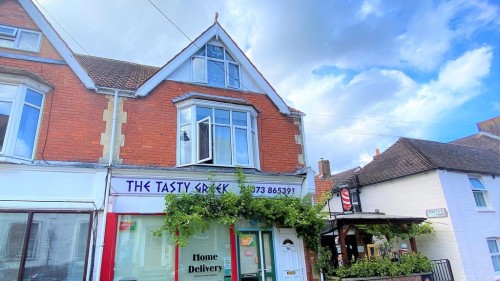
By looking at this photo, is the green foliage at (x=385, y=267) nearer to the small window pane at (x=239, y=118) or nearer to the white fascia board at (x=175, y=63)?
the small window pane at (x=239, y=118)

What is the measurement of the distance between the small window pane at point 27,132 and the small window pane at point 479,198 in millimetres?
18760

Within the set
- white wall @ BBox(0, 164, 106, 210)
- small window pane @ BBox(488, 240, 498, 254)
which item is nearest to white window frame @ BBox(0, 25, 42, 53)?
white wall @ BBox(0, 164, 106, 210)

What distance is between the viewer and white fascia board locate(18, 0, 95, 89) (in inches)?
339

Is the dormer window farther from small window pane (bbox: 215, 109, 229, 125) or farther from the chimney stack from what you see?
the chimney stack

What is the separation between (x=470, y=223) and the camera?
14.1m

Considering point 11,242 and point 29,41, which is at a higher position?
point 29,41

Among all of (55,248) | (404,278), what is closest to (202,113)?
(55,248)

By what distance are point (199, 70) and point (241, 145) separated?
3.07 metres

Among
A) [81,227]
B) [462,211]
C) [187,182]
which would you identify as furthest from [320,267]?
[462,211]

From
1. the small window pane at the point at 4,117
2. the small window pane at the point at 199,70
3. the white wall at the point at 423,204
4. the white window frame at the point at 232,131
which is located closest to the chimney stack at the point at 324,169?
the white wall at the point at 423,204

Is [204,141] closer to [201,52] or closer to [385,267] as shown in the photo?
[201,52]

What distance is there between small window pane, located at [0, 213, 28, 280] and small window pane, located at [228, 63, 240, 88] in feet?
23.2

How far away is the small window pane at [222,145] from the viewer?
929 cm

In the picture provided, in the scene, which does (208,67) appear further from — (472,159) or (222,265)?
(472,159)
